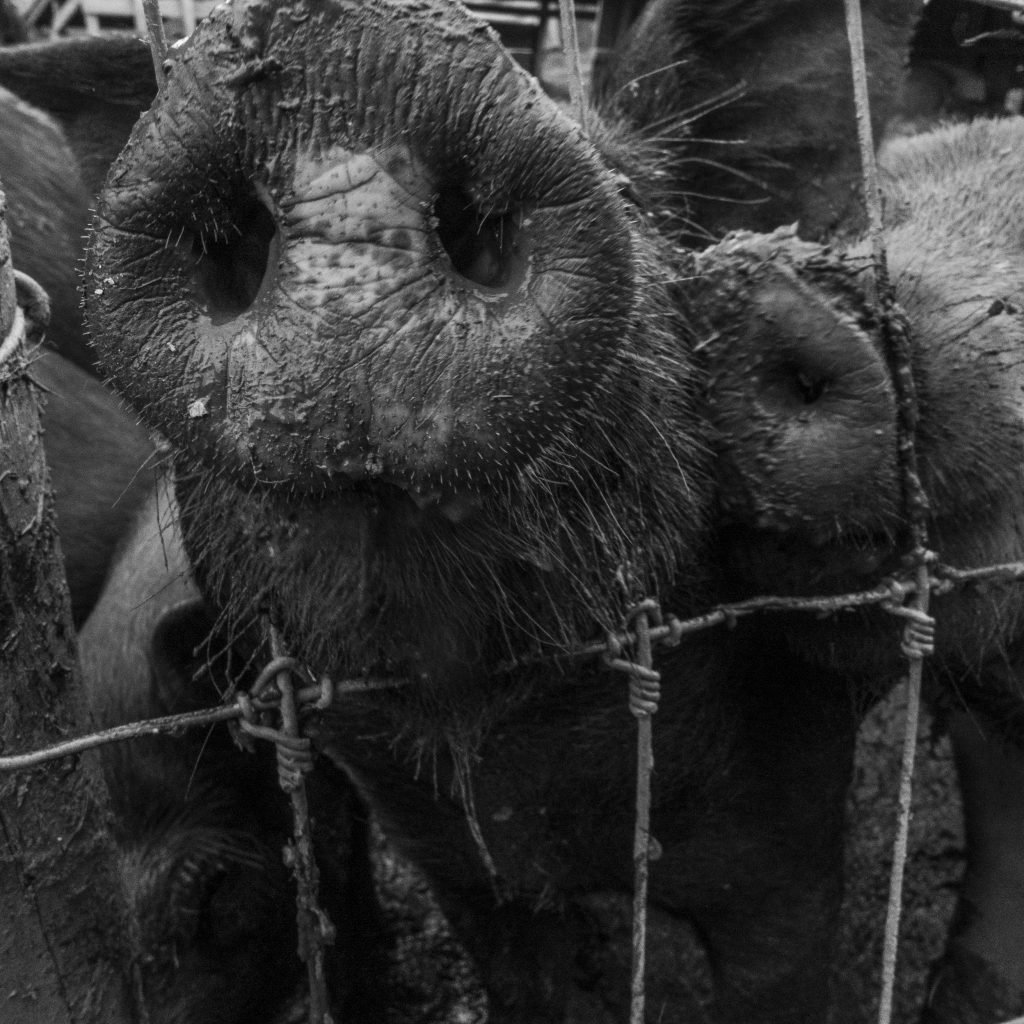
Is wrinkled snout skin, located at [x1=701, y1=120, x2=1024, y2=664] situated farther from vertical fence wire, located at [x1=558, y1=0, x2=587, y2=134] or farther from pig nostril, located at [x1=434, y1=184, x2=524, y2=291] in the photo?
pig nostril, located at [x1=434, y1=184, x2=524, y2=291]

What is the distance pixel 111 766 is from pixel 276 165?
1.25 metres

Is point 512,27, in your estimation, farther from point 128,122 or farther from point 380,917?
point 380,917

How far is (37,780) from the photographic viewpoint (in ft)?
4.00

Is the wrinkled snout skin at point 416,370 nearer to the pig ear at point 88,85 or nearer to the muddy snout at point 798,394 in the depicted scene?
the muddy snout at point 798,394

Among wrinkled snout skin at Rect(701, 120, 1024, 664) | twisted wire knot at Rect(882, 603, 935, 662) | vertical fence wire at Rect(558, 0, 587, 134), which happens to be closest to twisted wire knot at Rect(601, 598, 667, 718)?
wrinkled snout skin at Rect(701, 120, 1024, 664)

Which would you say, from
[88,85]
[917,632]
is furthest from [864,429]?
[88,85]

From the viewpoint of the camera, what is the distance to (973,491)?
4.75 ft

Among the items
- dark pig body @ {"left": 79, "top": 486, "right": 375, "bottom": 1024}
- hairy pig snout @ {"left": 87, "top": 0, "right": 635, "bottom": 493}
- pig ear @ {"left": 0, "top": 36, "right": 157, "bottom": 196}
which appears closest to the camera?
hairy pig snout @ {"left": 87, "top": 0, "right": 635, "bottom": 493}

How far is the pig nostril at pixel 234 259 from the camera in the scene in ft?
3.51

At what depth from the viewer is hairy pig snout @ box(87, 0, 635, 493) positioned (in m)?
0.99

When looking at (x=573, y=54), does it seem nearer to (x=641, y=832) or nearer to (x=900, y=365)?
(x=900, y=365)

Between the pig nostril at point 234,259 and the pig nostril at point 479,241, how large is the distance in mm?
151

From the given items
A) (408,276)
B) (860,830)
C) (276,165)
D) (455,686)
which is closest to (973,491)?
(455,686)

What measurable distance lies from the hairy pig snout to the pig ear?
533 millimetres
